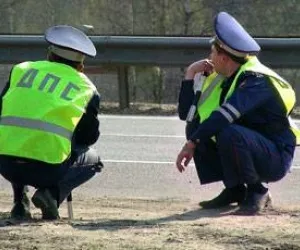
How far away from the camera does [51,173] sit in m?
6.16

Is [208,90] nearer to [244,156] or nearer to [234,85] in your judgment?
[234,85]

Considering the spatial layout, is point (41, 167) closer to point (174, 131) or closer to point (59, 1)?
point (174, 131)

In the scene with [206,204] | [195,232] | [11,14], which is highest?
[195,232]

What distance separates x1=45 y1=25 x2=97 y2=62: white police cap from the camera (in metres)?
6.30

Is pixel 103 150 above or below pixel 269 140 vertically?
below

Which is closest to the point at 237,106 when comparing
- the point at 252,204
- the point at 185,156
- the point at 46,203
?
the point at 185,156

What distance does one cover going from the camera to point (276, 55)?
48.7 feet

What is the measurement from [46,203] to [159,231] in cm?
95

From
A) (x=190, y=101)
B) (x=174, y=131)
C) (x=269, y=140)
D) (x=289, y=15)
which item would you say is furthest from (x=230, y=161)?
(x=289, y=15)

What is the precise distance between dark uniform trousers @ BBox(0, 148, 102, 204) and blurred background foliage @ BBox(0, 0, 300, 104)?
13797 millimetres

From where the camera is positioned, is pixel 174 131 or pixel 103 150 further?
pixel 174 131

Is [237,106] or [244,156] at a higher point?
[237,106]

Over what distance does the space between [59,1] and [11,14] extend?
133 cm

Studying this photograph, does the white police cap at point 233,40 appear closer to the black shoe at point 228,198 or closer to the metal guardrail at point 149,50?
the black shoe at point 228,198
